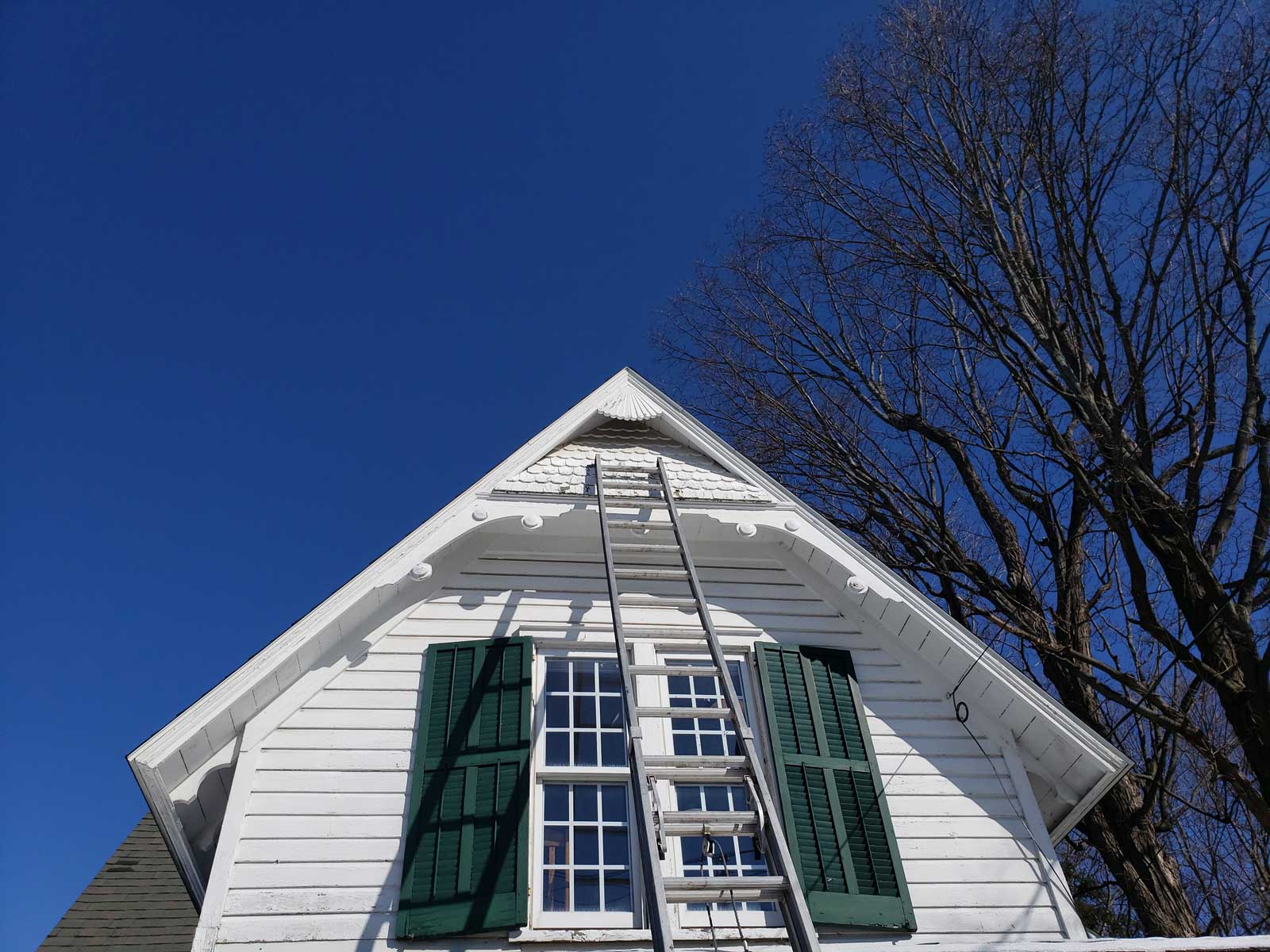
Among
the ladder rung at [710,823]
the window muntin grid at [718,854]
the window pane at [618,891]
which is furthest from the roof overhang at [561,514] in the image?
the ladder rung at [710,823]

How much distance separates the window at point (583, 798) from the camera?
524cm

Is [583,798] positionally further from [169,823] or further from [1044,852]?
[1044,852]

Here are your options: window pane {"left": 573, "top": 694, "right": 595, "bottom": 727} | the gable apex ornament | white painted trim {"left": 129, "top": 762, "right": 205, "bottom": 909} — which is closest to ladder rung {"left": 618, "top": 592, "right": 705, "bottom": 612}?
window pane {"left": 573, "top": 694, "right": 595, "bottom": 727}

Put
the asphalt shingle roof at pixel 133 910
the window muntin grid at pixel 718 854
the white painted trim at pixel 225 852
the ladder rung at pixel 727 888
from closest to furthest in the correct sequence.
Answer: the ladder rung at pixel 727 888
the white painted trim at pixel 225 852
the window muntin grid at pixel 718 854
the asphalt shingle roof at pixel 133 910

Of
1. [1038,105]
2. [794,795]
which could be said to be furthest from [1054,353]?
[794,795]

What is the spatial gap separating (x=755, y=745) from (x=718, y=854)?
2.57ft

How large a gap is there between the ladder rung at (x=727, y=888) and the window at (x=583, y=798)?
1499 mm

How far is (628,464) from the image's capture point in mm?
7438

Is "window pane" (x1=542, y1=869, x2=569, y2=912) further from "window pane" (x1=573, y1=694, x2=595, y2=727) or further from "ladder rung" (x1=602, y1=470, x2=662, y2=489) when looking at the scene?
"ladder rung" (x1=602, y1=470, x2=662, y2=489)

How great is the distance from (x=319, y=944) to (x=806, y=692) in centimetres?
320

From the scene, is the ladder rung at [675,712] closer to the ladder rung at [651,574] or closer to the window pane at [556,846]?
the window pane at [556,846]

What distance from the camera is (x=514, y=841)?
527 centimetres

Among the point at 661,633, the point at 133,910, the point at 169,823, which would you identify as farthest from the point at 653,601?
the point at 133,910

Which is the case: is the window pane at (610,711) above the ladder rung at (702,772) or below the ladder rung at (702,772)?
above
